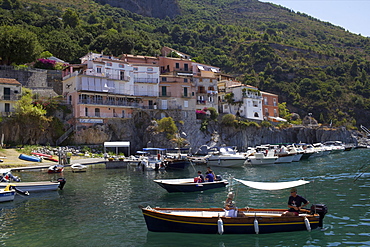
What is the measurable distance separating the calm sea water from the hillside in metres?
49.3

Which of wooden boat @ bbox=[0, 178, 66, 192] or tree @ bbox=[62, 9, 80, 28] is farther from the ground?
tree @ bbox=[62, 9, 80, 28]

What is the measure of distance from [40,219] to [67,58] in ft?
228

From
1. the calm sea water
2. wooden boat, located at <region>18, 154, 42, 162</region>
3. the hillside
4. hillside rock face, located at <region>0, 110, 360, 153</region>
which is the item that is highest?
the hillside

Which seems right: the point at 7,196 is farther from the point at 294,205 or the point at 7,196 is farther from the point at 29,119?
the point at 29,119

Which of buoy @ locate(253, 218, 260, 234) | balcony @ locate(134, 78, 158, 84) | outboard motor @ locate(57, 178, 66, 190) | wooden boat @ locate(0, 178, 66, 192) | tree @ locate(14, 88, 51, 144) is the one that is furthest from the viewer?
balcony @ locate(134, 78, 158, 84)

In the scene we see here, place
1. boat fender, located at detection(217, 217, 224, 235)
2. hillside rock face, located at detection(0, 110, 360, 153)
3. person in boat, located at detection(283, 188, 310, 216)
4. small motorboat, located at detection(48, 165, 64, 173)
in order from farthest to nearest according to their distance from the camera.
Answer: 1. hillside rock face, located at detection(0, 110, 360, 153)
2. small motorboat, located at detection(48, 165, 64, 173)
3. person in boat, located at detection(283, 188, 310, 216)
4. boat fender, located at detection(217, 217, 224, 235)

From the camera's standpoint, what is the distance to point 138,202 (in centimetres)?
2323

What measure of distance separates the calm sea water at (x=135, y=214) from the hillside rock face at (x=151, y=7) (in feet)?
479

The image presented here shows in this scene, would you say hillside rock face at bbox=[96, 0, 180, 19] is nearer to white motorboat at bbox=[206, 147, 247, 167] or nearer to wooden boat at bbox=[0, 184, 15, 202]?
white motorboat at bbox=[206, 147, 247, 167]

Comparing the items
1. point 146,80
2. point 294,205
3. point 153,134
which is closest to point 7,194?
point 294,205

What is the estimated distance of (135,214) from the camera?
65.9 ft

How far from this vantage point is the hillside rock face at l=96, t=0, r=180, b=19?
163375 millimetres

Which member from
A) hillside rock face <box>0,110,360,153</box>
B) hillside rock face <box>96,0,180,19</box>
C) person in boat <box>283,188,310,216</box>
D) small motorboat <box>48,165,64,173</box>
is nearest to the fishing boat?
person in boat <box>283,188,310,216</box>

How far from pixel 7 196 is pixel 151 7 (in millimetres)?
161849
